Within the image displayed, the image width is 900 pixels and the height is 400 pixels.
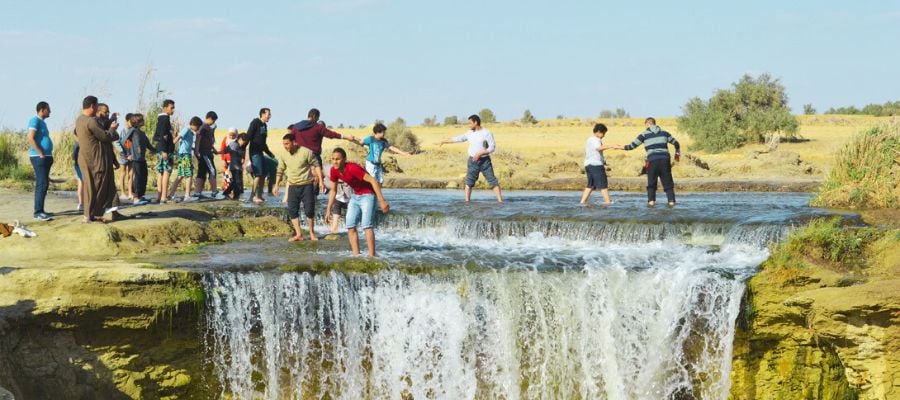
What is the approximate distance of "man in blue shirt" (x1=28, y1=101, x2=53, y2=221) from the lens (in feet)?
42.4

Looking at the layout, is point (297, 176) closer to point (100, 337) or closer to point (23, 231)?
point (23, 231)

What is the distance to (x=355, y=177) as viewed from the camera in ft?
37.3

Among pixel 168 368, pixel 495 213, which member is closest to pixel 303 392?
pixel 168 368

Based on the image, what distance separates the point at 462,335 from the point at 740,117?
1129 inches

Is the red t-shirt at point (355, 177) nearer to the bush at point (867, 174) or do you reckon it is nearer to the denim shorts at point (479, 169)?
the denim shorts at point (479, 169)

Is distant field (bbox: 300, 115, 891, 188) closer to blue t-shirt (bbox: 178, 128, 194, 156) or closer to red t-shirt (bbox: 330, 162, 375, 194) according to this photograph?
blue t-shirt (bbox: 178, 128, 194, 156)

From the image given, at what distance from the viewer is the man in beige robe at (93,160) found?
1220 cm

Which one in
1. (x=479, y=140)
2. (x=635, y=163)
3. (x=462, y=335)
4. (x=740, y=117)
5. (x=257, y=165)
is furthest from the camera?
(x=740, y=117)

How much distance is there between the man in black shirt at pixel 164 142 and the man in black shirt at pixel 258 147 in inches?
51.2

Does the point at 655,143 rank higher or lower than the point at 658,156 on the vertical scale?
higher

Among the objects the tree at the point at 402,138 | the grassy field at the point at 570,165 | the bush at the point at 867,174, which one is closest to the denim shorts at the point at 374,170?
the bush at the point at 867,174

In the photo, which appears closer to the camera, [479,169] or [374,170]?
[374,170]

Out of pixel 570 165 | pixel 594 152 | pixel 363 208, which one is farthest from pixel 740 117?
pixel 363 208

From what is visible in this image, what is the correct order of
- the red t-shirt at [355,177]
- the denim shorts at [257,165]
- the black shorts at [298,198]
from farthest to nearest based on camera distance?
the denim shorts at [257,165] < the black shorts at [298,198] < the red t-shirt at [355,177]
